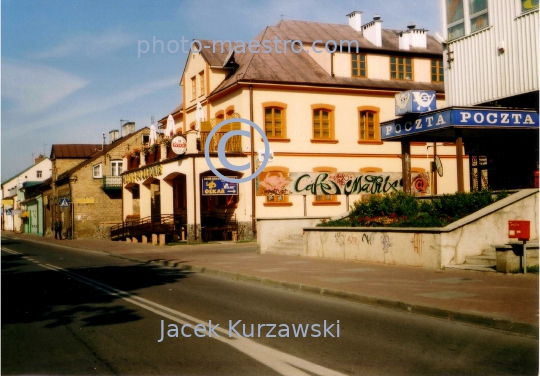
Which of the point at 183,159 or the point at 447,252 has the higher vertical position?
the point at 183,159

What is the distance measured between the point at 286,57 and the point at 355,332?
86.0 feet

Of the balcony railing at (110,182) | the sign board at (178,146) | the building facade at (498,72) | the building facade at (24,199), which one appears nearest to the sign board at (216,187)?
the sign board at (178,146)

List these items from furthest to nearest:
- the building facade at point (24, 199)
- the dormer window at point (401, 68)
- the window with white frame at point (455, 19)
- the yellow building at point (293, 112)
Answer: the building facade at point (24, 199) → the dormer window at point (401, 68) → the yellow building at point (293, 112) → the window with white frame at point (455, 19)

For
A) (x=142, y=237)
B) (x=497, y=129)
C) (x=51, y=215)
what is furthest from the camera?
(x=51, y=215)

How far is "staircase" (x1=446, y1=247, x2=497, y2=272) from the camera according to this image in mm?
13250

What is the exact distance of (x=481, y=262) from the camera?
543 inches

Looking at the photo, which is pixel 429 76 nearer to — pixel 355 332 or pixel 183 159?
pixel 183 159

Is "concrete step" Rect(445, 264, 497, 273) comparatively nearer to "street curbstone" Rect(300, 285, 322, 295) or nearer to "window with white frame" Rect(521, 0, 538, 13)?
"street curbstone" Rect(300, 285, 322, 295)

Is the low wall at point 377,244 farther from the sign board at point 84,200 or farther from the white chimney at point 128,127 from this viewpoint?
the white chimney at point 128,127

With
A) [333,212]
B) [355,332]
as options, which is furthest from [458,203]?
[333,212]

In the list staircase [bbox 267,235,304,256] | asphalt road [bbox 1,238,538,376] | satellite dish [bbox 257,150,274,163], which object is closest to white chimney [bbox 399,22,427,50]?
satellite dish [bbox 257,150,274,163]

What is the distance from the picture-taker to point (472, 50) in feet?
61.2

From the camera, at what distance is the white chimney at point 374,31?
113ft

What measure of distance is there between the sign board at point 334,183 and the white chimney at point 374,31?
43.9ft
